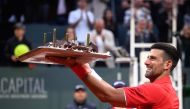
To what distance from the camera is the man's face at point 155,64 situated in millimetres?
5477

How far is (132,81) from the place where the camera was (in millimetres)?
12812

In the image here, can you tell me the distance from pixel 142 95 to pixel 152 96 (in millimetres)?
93

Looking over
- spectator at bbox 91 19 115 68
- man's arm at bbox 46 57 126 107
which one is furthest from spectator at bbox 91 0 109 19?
man's arm at bbox 46 57 126 107

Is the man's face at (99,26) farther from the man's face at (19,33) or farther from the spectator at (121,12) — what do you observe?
the man's face at (19,33)

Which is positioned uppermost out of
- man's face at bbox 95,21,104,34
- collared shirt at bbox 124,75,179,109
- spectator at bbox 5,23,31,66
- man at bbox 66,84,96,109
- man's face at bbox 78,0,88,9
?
man's face at bbox 78,0,88,9

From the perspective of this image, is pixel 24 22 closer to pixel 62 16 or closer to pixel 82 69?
pixel 62 16

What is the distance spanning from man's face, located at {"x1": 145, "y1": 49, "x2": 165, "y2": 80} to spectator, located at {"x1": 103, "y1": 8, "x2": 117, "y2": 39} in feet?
28.7

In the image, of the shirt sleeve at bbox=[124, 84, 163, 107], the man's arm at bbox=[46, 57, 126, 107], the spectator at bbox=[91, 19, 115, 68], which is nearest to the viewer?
the man's arm at bbox=[46, 57, 126, 107]

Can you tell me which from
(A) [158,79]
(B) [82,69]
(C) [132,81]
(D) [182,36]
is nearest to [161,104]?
(A) [158,79]

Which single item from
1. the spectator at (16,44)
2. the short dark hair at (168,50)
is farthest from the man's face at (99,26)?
the short dark hair at (168,50)

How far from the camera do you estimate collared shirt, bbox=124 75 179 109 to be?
527 cm

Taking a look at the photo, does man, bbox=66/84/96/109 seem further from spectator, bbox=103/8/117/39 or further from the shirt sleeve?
the shirt sleeve

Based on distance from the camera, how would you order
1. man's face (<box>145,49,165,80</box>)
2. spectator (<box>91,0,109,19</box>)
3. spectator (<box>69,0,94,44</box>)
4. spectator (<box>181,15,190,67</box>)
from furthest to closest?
spectator (<box>91,0,109,19</box>) < spectator (<box>69,0,94,44</box>) < spectator (<box>181,15,190,67</box>) < man's face (<box>145,49,165,80</box>)

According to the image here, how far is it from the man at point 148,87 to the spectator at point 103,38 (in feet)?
25.6
